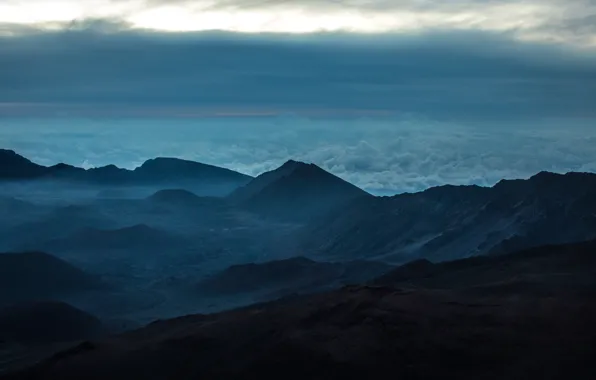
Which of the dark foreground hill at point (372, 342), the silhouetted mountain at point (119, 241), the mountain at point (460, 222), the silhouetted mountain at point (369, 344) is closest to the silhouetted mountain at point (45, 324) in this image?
the dark foreground hill at point (372, 342)

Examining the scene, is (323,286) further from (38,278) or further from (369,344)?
(369,344)

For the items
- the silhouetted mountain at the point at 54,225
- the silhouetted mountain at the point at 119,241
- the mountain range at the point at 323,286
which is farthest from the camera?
the silhouetted mountain at the point at 54,225

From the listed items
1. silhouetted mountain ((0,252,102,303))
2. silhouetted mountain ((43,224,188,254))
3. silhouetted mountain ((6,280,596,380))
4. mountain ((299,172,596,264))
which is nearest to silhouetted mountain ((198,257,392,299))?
mountain ((299,172,596,264))

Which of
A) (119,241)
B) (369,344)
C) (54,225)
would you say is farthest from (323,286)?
(54,225)

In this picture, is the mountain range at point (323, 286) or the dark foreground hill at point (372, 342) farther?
the mountain range at point (323, 286)

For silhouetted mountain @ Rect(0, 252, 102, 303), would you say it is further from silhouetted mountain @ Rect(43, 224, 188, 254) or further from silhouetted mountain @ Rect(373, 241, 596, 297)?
silhouetted mountain @ Rect(373, 241, 596, 297)

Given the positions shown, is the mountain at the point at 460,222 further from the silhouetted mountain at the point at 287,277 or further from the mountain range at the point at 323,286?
the silhouetted mountain at the point at 287,277

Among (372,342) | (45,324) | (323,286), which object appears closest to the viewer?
(372,342)
